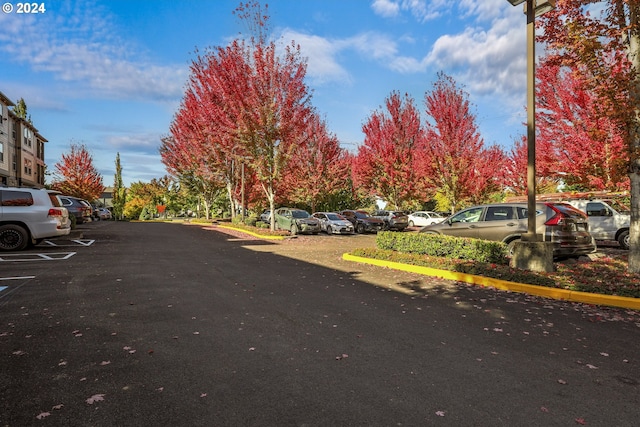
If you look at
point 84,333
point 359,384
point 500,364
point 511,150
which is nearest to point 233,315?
point 84,333

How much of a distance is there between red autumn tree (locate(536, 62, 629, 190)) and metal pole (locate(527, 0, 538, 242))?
15.3 feet

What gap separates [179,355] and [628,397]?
4.10 m

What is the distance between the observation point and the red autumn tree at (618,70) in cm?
726

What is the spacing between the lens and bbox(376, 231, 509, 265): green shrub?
29.4 ft

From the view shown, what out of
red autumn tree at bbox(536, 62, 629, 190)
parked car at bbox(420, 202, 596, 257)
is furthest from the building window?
red autumn tree at bbox(536, 62, 629, 190)

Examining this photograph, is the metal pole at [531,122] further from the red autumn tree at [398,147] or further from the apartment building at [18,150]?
the apartment building at [18,150]

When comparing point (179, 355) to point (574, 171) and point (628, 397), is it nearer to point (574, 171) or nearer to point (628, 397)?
point (628, 397)

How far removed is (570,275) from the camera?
747cm

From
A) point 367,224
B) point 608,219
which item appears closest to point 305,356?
point 608,219

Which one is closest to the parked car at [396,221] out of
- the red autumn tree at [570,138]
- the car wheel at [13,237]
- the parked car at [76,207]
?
the red autumn tree at [570,138]

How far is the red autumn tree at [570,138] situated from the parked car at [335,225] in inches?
434

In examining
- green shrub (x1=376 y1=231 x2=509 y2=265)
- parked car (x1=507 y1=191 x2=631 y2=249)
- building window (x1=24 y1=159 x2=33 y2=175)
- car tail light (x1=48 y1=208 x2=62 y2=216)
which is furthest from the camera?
building window (x1=24 y1=159 x2=33 y2=175)

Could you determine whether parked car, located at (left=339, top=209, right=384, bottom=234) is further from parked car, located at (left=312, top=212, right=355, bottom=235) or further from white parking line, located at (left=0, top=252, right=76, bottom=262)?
white parking line, located at (left=0, top=252, right=76, bottom=262)

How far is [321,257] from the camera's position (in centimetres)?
1198
